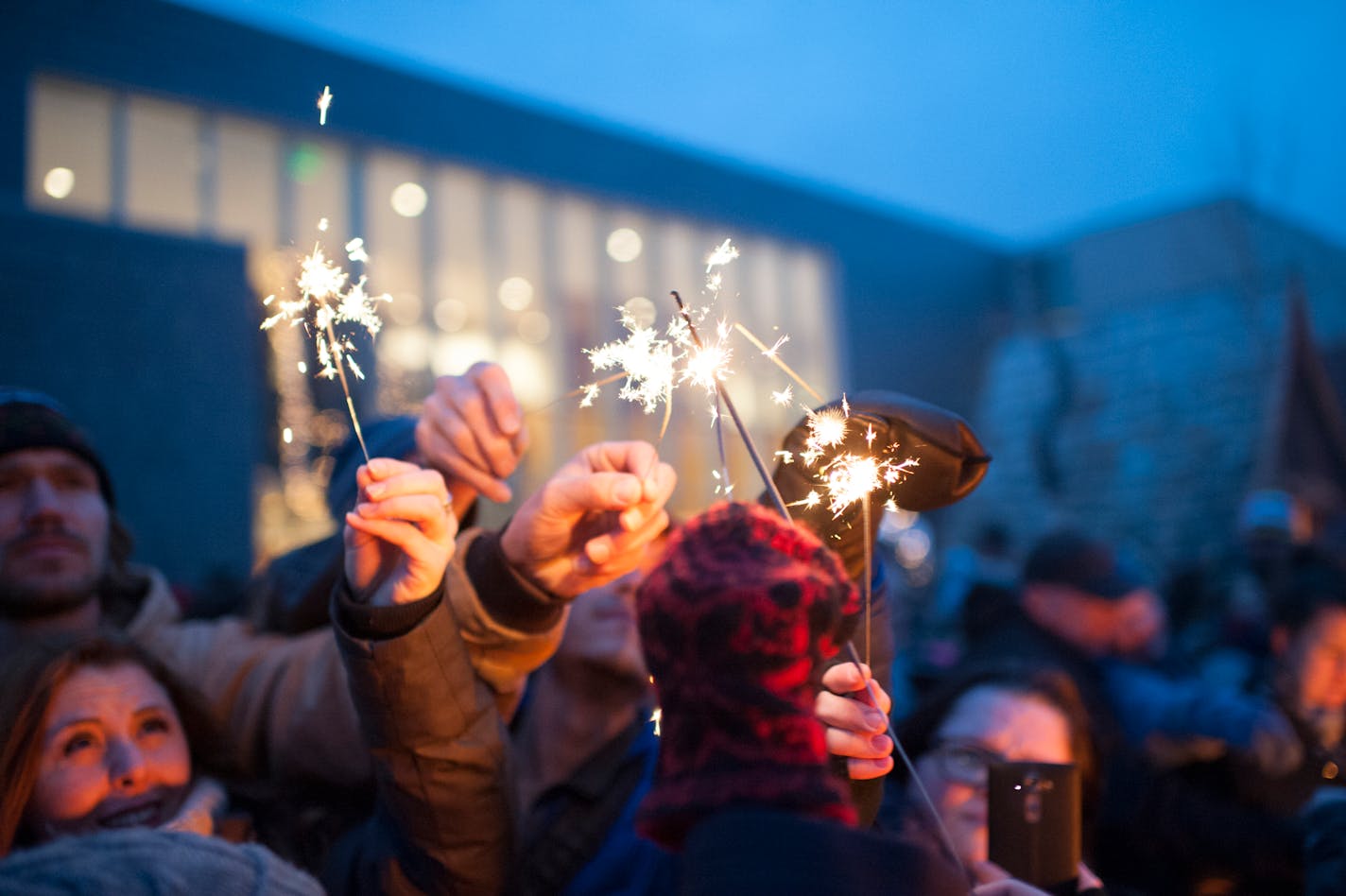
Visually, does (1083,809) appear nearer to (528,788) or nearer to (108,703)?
(528,788)

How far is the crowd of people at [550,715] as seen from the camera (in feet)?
2.63

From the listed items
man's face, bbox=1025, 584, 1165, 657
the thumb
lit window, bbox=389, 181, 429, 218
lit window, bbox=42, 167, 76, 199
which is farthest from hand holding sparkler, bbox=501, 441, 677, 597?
lit window, bbox=389, 181, 429, 218

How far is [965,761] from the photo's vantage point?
5.93 feet

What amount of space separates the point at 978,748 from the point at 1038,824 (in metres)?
0.30

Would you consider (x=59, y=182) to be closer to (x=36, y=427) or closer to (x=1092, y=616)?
(x=36, y=427)

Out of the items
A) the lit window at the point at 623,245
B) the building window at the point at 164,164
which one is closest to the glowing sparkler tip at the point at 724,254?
the building window at the point at 164,164

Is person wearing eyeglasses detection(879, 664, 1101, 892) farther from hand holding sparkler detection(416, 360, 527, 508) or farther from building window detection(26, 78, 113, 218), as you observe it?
building window detection(26, 78, 113, 218)

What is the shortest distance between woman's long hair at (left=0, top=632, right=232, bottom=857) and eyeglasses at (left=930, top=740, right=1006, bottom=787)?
4.35ft

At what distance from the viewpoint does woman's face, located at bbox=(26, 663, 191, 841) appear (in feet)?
5.06

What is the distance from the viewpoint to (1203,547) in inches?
542

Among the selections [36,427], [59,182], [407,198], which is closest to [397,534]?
[36,427]

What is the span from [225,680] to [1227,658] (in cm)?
445

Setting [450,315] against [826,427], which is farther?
[450,315]

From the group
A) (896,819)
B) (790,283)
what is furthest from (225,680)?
(790,283)
